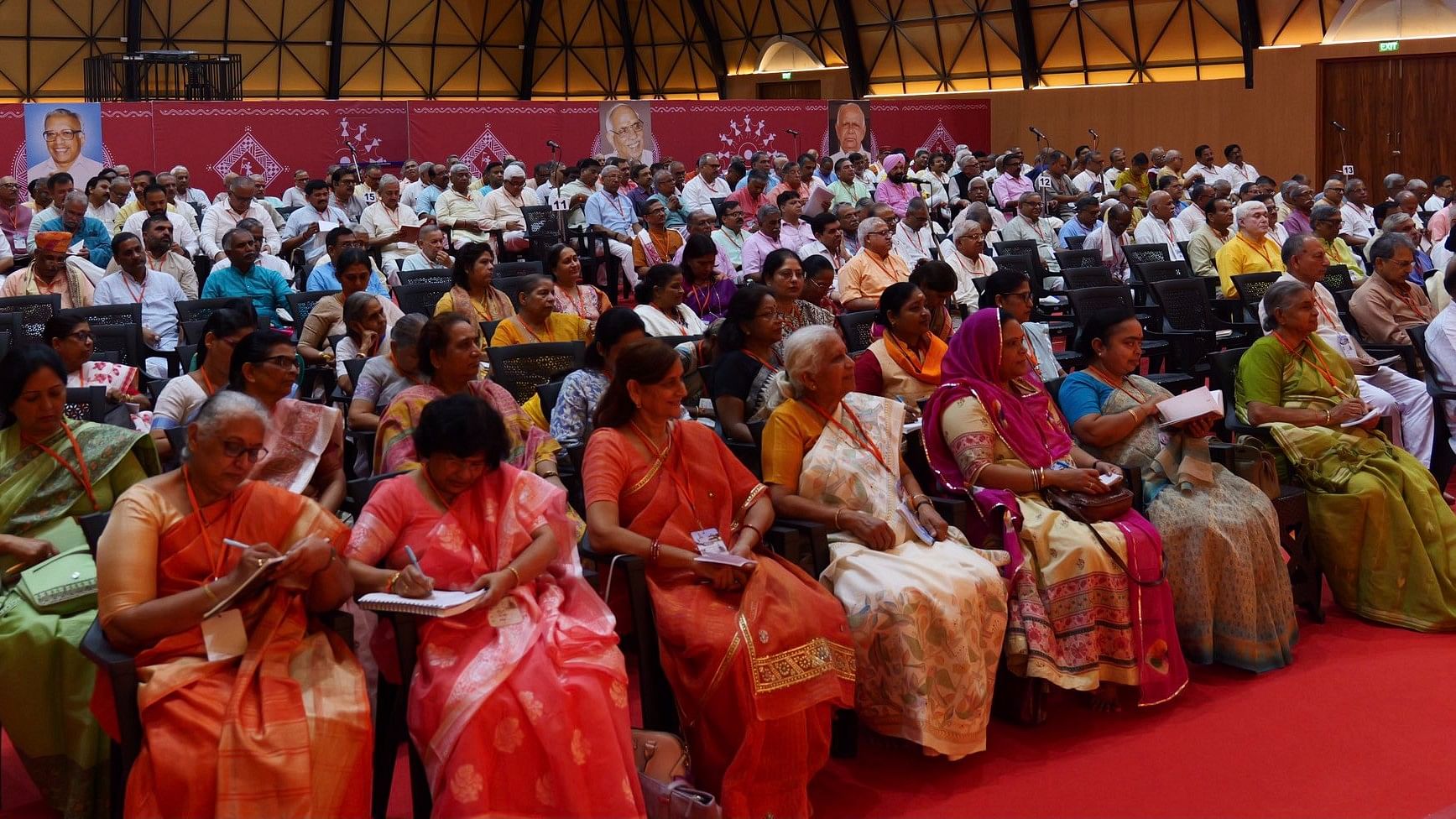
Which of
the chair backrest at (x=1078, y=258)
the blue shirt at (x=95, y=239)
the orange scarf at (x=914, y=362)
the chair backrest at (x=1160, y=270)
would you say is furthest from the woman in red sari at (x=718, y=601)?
the blue shirt at (x=95, y=239)

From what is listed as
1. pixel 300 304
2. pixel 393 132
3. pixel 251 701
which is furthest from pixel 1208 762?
pixel 393 132

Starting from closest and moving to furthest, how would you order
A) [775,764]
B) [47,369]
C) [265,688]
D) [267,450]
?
[265,688], [775,764], [47,369], [267,450]

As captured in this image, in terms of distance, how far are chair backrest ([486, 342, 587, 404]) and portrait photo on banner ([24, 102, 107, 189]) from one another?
9292 millimetres

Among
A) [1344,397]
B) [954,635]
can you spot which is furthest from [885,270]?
[954,635]

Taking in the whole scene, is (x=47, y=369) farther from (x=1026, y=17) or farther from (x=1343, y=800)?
(x=1026, y=17)

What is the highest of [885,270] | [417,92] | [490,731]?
[417,92]

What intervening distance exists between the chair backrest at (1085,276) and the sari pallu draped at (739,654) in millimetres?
4906

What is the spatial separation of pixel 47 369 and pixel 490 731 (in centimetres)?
159

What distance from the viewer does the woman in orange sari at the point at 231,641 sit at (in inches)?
104

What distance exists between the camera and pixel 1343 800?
3211 millimetres

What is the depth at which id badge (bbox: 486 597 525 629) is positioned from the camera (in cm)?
301

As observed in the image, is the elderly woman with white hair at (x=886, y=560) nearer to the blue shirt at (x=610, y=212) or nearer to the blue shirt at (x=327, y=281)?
the blue shirt at (x=327, y=281)

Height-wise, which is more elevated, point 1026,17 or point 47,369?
point 1026,17

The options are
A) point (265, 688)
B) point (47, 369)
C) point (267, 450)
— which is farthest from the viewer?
point (267, 450)
